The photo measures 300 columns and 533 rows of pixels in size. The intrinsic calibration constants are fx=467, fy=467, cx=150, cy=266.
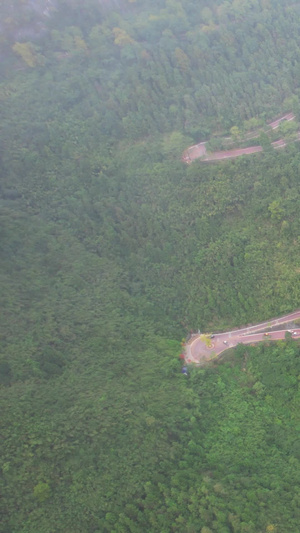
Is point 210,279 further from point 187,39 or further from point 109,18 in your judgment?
point 109,18

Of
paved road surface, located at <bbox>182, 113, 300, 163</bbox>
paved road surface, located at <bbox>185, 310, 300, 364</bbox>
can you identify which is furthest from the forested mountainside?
paved road surface, located at <bbox>182, 113, 300, 163</bbox>

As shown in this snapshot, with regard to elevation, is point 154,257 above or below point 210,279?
above

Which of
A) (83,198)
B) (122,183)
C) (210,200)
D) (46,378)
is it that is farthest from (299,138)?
(46,378)

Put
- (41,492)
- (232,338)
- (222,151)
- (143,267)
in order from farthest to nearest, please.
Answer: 1. (222,151)
2. (143,267)
3. (232,338)
4. (41,492)

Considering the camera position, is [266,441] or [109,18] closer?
[266,441]

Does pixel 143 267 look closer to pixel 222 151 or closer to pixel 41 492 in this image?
pixel 222 151

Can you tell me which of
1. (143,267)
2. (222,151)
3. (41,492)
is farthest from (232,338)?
(222,151)

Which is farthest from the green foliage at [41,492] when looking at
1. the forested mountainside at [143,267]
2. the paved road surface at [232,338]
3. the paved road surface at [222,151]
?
the paved road surface at [222,151]
